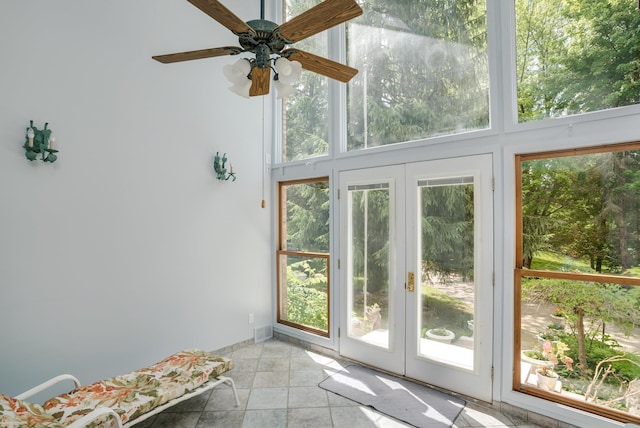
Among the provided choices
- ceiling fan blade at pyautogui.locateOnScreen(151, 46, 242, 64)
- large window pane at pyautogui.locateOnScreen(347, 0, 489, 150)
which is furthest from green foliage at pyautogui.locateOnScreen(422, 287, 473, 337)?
ceiling fan blade at pyautogui.locateOnScreen(151, 46, 242, 64)

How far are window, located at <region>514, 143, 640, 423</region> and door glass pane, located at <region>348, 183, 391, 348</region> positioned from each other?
1.17 m

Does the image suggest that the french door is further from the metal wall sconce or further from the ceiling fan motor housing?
the ceiling fan motor housing

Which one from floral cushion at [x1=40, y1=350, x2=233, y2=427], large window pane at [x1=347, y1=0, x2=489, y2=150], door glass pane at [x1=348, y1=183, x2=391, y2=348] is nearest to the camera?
floral cushion at [x1=40, y1=350, x2=233, y2=427]

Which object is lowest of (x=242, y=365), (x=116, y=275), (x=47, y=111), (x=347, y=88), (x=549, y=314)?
(x=242, y=365)

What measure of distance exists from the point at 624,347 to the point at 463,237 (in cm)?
123

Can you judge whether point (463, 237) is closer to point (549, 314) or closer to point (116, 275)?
point (549, 314)

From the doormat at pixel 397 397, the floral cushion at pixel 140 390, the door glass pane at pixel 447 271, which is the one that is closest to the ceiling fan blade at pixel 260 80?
the door glass pane at pixel 447 271

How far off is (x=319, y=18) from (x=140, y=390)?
2.61 m

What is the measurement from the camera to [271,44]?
1.75 metres

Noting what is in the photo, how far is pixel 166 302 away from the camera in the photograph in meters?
3.21

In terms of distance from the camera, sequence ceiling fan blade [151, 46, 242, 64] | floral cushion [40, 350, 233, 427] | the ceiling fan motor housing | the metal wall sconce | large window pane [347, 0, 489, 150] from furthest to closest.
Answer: the metal wall sconce < large window pane [347, 0, 489, 150] < floral cushion [40, 350, 233, 427] < ceiling fan blade [151, 46, 242, 64] < the ceiling fan motor housing

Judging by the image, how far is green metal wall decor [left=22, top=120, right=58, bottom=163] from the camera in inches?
93.0

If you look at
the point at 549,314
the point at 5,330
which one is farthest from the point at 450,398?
the point at 5,330

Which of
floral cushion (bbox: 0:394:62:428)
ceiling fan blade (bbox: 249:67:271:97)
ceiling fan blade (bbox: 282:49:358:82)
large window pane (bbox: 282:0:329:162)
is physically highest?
large window pane (bbox: 282:0:329:162)
